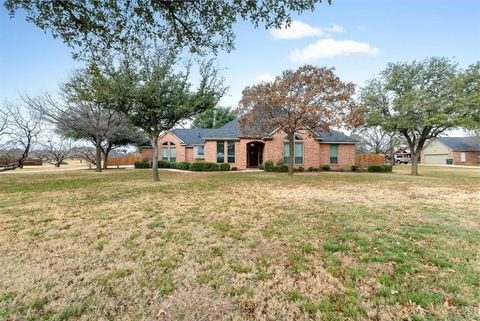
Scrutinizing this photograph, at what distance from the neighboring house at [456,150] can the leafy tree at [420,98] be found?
33.5m

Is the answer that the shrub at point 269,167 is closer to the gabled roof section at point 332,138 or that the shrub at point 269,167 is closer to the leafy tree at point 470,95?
the gabled roof section at point 332,138

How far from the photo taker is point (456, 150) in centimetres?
4384

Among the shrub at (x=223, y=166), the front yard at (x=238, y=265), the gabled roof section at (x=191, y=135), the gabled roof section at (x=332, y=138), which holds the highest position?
the gabled roof section at (x=191, y=135)

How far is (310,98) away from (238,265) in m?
14.1

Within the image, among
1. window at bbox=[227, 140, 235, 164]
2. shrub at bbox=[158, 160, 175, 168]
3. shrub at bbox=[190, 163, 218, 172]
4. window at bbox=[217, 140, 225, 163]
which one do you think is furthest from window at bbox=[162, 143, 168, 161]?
window at bbox=[227, 140, 235, 164]

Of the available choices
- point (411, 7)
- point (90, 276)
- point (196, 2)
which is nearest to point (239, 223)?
point (90, 276)

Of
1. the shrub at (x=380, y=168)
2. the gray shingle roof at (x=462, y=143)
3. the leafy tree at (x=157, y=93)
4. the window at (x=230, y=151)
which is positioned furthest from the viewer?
the gray shingle roof at (x=462, y=143)

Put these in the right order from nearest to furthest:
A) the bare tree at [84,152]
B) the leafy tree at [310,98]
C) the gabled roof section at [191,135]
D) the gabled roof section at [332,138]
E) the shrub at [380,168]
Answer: the leafy tree at [310,98], the shrub at [380,168], the gabled roof section at [332,138], the gabled roof section at [191,135], the bare tree at [84,152]

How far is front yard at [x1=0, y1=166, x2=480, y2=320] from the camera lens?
234cm

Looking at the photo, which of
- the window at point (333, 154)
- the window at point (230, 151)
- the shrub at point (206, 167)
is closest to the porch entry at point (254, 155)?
the window at point (230, 151)

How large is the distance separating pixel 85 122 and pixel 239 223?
20.7m

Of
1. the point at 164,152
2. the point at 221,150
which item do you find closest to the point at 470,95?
the point at 221,150

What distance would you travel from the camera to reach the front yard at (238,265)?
234 centimetres

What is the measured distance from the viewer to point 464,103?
15.6 metres
